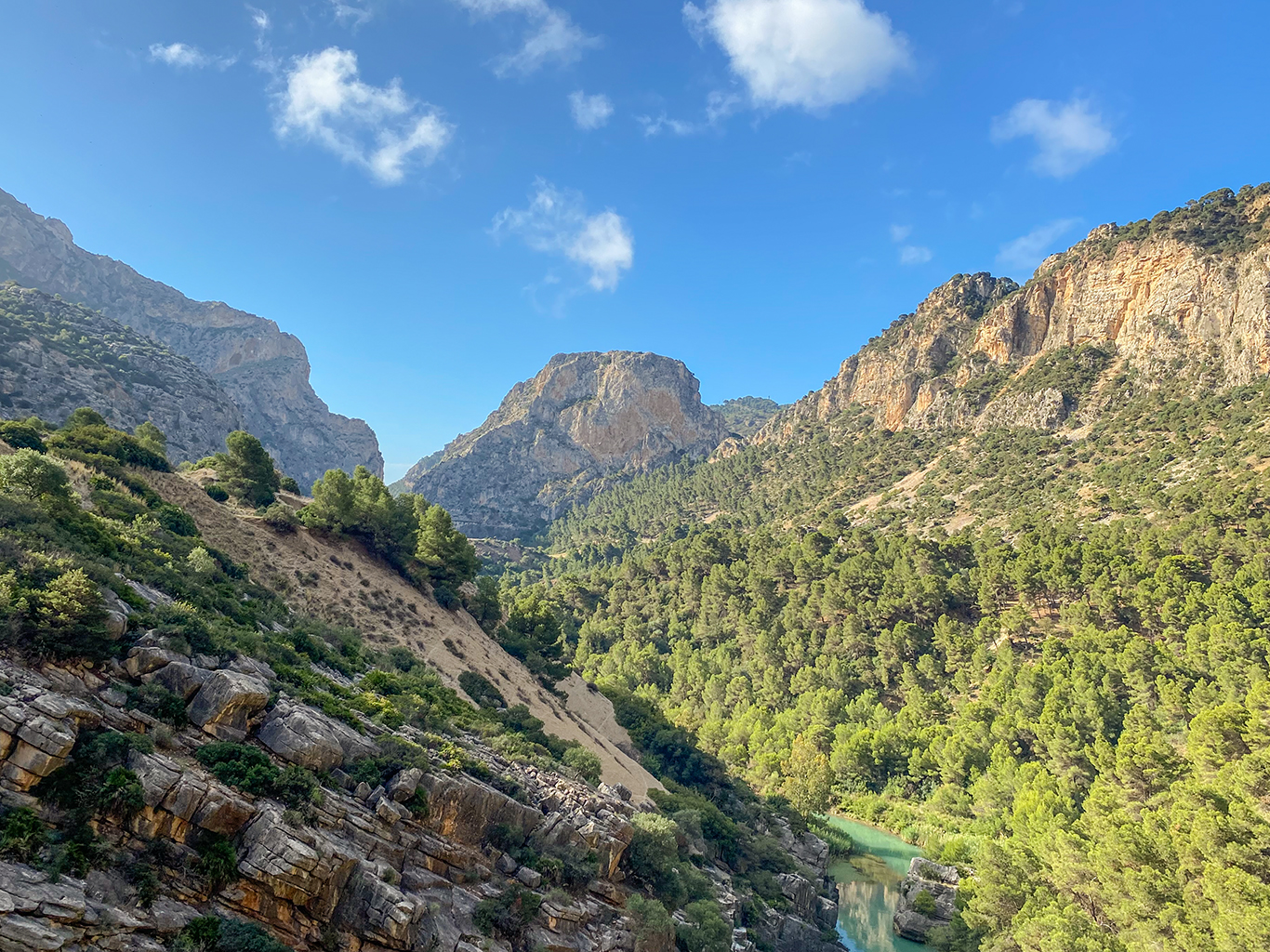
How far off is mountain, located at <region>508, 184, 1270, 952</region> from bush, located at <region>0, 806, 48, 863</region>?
4125 centimetres

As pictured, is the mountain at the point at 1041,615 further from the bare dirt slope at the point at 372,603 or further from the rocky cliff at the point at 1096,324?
the bare dirt slope at the point at 372,603

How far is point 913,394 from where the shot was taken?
6895 inches

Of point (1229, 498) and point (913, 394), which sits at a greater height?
point (913, 394)

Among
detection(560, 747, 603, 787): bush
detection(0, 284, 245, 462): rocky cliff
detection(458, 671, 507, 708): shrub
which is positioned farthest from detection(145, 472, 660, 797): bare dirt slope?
detection(0, 284, 245, 462): rocky cliff

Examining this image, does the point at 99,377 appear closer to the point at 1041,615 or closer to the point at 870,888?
the point at 870,888

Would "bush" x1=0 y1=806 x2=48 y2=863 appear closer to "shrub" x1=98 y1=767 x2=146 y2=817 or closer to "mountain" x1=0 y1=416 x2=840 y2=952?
"mountain" x1=0 y1=416 x2=840 y2=952

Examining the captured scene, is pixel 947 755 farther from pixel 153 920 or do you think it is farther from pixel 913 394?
pixel 913 394

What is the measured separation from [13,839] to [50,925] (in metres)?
1.86

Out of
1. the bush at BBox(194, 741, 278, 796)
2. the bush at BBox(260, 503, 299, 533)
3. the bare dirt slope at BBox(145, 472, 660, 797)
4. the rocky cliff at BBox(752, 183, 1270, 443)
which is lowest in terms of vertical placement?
the bush at BBox(194, 741, 278, 796)

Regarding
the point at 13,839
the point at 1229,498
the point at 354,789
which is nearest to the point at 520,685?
the point at 354,789

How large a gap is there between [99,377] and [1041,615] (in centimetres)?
15091

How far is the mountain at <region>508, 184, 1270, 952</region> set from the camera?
36062 mm

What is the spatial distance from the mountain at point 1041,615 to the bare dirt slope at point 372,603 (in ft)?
61.1

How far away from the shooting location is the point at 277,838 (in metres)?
16.3
